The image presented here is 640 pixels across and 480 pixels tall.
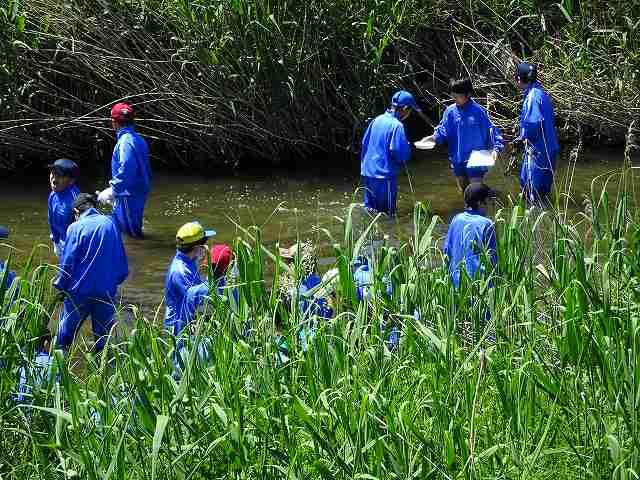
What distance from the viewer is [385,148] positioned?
1136cm

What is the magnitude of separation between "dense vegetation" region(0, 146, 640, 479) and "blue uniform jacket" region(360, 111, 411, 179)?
5110 mm

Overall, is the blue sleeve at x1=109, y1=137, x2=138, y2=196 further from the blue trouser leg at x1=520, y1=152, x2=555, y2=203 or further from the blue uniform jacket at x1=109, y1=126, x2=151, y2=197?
the blue trouser leg at x1=520, y1=152, x2=555, y2=203

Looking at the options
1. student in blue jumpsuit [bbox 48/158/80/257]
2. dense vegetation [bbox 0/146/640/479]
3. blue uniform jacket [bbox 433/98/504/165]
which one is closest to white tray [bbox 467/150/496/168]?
blue uniform jacket [bbox 433/98/504/165]

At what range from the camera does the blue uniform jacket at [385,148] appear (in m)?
11.2

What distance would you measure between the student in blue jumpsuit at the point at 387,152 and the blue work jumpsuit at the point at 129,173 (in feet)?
6.96

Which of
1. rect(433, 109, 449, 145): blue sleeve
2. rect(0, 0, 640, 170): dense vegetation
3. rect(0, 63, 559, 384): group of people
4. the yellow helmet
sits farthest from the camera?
rect(0, 0, 640, 170): dense vegetation

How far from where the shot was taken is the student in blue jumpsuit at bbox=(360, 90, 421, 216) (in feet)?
36.8

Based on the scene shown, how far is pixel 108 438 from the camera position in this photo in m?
5.08

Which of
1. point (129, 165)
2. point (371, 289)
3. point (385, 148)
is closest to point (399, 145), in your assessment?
point (385, 148)

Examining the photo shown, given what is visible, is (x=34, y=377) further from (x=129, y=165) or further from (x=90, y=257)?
(x=129, y=165)

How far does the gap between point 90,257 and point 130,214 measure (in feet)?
10.8

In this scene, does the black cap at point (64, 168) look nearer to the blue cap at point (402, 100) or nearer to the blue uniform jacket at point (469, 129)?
the blue cap at point (402, 100)

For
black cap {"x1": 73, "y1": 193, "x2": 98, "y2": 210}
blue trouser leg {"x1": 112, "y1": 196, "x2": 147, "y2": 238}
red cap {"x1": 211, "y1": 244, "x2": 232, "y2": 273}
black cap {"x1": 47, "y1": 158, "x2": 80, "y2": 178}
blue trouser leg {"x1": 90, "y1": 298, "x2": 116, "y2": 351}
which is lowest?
blue trouser leg {"x1": 90, "y1": 298, "x2": 116, "y2": 351}

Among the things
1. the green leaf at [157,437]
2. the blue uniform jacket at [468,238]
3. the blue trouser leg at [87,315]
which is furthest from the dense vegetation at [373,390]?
the blue trouser leg at [87,315]
